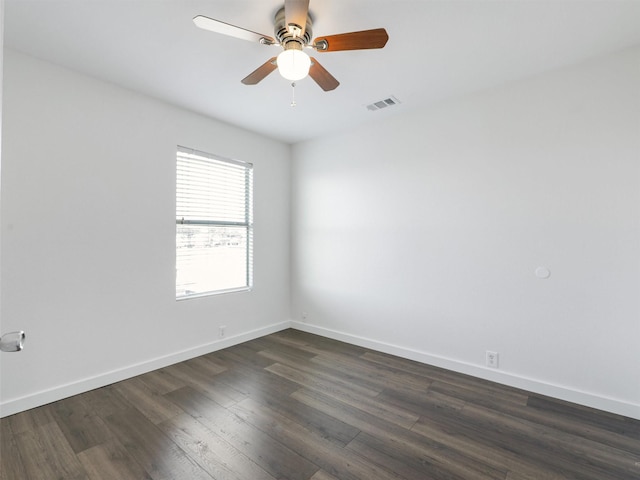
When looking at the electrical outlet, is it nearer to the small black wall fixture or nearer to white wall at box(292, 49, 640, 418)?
white wall at box(292, 49, 640, 418)

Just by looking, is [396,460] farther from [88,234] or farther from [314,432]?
[88,234]

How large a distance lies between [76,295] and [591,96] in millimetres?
4348

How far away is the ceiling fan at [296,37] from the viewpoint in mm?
1743

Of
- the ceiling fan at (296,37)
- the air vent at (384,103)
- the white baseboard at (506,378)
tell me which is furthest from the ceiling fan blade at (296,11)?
the white baseboard at (506,378)

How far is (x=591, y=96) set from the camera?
2480 millimetres

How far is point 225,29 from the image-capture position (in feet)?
5.88

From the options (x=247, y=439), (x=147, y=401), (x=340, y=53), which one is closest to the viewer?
(x=247, y=439)

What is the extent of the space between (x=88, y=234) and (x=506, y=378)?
3.76 meters

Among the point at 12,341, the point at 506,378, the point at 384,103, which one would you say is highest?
the point at 384,103

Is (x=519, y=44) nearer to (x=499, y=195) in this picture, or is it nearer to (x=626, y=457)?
(x=499, y=195)

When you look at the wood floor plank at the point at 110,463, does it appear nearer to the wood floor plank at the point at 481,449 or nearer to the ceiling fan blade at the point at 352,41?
the wood floor plank at the point at 481,449

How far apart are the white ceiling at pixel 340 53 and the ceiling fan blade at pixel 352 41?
0.83 ft

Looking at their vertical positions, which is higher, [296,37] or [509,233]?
[296,37]

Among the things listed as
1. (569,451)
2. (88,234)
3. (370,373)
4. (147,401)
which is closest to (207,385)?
(147,401)
